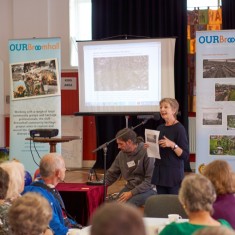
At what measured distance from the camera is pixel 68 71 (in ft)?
30.2

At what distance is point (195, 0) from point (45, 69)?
3.76 metres

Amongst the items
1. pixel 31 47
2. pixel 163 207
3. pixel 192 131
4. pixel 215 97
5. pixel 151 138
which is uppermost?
pixel 31 47

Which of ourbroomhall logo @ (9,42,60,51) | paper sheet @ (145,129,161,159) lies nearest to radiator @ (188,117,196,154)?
ourbroomhall logo @ (9,42,60,51)

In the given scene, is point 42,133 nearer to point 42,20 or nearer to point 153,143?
point 153,143

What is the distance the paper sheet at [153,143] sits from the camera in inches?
169

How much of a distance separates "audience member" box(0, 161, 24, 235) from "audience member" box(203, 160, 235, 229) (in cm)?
118

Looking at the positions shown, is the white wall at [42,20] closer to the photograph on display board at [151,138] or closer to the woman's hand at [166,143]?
the photograph on display board at [151,138]

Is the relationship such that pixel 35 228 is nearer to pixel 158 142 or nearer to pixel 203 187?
pixel 203 187

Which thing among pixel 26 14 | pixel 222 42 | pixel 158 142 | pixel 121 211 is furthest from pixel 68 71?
pixel 121 211

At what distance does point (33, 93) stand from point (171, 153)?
111 inches

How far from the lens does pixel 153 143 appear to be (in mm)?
4340

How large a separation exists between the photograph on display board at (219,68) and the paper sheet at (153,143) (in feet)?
4.81

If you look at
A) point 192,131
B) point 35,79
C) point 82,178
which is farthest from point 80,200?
point 192,131

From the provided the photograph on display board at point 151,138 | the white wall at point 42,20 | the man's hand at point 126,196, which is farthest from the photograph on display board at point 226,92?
the white wall at point 42,20
